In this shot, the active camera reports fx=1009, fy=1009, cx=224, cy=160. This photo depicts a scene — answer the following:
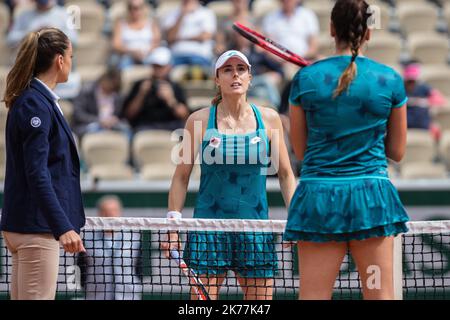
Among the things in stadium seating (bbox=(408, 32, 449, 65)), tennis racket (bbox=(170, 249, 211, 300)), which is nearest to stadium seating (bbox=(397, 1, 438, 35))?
stadium seating (bbox=(408, 32, 449, 65))

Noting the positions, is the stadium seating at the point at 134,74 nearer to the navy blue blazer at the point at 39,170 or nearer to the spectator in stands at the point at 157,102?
the spectator in stands at the point at 157,102

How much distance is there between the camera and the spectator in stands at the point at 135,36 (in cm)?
1174

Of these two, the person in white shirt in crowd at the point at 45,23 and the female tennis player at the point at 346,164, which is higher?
the person in white shirt in crowd at the point at 45,23

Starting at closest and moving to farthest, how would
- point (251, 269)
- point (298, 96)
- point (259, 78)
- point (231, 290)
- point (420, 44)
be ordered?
1. point (298, 96)
2. point (251, 269)
3. point (231, 290)
4. point (259, 78)
5. point (420, 44)

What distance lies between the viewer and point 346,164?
4.32 metres

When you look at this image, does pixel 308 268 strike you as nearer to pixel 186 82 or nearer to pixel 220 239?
pixel 220 239

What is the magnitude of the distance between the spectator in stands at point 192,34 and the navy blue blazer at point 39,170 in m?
6.77

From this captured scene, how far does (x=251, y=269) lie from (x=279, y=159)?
657 millimetres

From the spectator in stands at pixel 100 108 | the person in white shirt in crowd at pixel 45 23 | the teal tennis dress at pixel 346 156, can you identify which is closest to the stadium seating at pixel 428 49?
the spectator in stands at pixel 100 108

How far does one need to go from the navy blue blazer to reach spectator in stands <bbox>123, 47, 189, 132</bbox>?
18.6 ft

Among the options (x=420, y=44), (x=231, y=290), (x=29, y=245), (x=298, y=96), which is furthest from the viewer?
(x=420, y=44)

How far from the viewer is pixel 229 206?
5.74 m

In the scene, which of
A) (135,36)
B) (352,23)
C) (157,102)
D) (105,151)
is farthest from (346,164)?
(135,36)
